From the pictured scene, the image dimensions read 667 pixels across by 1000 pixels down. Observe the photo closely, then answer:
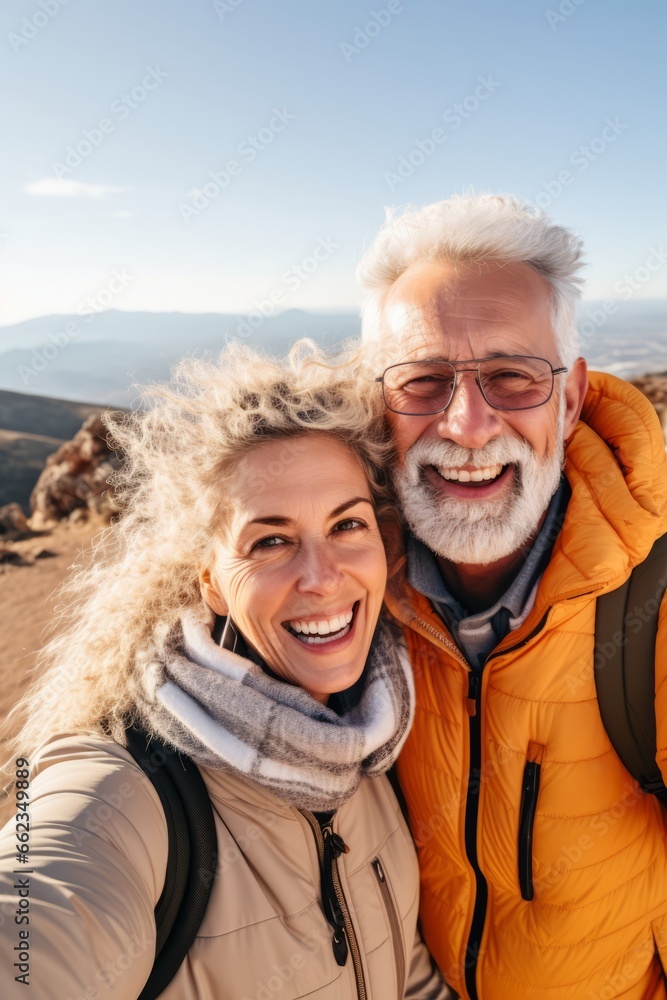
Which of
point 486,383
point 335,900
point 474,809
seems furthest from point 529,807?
point 486,383

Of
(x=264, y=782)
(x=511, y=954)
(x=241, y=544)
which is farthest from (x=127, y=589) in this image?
(x=511, y=954)

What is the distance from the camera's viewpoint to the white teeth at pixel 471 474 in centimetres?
231

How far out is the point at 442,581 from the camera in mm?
2455

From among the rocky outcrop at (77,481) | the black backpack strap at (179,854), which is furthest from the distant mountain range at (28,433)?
the black backpack strap at (179,854)

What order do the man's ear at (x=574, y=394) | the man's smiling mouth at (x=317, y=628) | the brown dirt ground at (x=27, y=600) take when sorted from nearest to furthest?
the man's smiling mouth at (x=317, y=628), the man's ear at (x=574, y=394), the brown dirt ground at (x=27, y=600)

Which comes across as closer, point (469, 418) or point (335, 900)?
point (335, 900)

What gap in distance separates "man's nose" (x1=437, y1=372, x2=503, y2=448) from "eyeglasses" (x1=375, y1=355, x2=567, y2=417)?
2cm

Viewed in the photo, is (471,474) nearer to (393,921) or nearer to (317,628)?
(317,628)

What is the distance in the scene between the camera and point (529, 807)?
196 cm

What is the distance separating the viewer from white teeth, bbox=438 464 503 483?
2314 mm

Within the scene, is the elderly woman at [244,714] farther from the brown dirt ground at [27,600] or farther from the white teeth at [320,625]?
the brown dirt ground at [27,600]

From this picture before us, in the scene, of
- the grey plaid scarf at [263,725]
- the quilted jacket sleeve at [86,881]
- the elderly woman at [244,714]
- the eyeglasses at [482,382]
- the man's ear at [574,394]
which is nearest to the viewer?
the quilted jacket sleeve at [86,881]

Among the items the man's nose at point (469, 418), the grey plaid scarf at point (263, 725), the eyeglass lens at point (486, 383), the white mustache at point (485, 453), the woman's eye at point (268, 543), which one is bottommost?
the grey plaid scarf at point (263, 725)

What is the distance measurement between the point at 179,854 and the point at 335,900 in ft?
1.62
